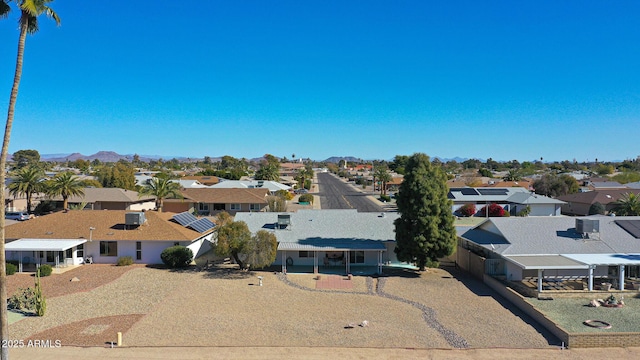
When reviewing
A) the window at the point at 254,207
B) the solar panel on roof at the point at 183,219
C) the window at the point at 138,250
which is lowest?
the window at the point at 138,250

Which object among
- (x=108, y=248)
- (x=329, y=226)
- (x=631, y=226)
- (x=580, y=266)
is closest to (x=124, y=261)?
(x=108, y=248)

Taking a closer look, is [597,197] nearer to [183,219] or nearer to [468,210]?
[468,210]

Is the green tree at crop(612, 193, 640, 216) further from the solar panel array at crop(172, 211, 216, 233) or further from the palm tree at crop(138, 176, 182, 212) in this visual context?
the palm tree at crop(138, 176, 182, 212)

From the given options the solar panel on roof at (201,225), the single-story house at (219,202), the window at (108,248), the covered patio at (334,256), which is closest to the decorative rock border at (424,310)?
the covered patio at (334,256)

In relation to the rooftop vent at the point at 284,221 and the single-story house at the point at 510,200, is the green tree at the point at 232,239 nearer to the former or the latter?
the rooftop vent at the point at 284,221

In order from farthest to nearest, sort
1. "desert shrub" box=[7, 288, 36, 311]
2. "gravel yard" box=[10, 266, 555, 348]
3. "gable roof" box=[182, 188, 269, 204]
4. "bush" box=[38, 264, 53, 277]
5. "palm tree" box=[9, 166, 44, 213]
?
1. "gable roof" box=[182, 188, 269, 204]
2. "palm tree" box=[9, 166, 44, 213]
3. "bush" box=[38, 264, 53, 277]
4. "desert shrub" box=[7, 288, 36, 311]
5. "gravel yard" box=[10, 266, 555, 348]

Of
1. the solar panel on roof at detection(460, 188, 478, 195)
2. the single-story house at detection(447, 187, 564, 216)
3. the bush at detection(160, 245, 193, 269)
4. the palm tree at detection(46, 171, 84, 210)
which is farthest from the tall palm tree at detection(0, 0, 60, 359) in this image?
the solar panel on roof at detection(460, 188, 478, 195)

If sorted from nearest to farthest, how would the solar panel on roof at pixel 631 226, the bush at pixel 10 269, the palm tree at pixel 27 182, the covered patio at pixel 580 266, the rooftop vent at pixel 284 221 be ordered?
the covered patio at pixel 580 266 < the bush at pixel 10 269 < the solar panel on roof at pixel 631 226 < the rooftop vent at pixel 284 221 < the palm tree at pixel 27 182

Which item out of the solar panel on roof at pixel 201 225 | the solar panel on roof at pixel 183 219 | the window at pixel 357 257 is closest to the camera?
the window at pixel 357 257
